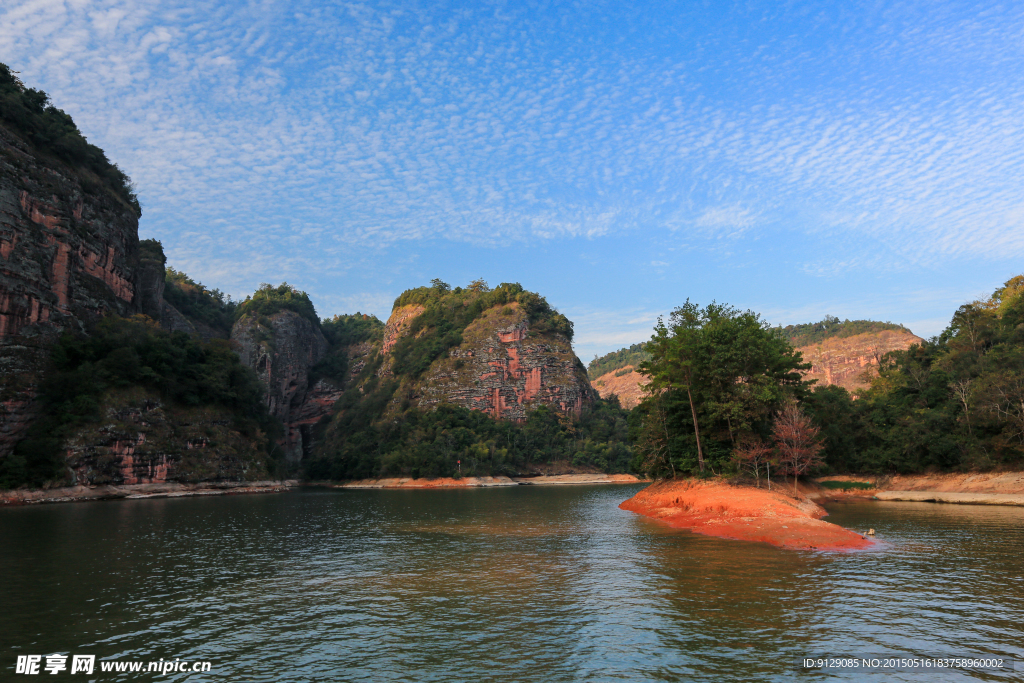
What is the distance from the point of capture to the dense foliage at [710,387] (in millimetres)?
52594

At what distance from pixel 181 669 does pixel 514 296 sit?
611ft

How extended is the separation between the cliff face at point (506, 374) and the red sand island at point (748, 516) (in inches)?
4802

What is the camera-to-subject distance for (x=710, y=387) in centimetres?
5538

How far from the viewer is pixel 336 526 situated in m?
48.2

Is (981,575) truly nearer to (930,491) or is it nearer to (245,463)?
(930,491)

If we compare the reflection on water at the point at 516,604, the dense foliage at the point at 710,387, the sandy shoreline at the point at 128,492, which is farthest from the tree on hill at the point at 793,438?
the sandy shoreline at the point at 128,492

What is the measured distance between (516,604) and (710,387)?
4119cm

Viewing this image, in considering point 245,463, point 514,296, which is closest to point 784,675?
point 245,463

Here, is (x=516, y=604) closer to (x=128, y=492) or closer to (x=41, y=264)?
(x=128, y=492)

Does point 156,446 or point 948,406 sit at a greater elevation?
point 948,406

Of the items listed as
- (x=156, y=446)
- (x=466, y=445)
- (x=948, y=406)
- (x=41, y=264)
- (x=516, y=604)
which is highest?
(x=41, y=264)

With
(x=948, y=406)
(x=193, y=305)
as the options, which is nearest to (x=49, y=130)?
(x=193, y=305)

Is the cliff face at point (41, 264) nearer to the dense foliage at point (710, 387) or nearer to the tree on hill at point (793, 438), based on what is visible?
the dense foliage at point (710, 387)

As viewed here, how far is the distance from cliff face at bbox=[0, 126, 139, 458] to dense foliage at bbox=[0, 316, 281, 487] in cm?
257
